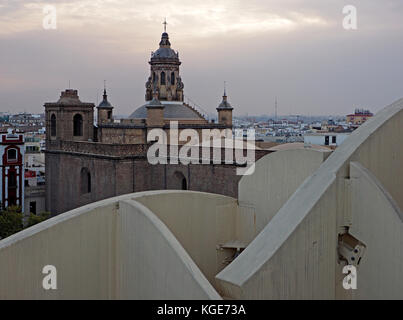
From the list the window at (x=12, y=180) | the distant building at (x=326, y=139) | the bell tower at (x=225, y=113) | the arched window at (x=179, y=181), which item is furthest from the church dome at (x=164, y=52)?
the distant building at (x=326, y=139)

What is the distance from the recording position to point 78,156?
27.5 meters

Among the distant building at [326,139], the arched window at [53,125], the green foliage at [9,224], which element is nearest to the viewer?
the green foliage at [9,224]

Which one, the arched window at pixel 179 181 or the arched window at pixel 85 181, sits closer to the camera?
the arched window at pixel 179 181

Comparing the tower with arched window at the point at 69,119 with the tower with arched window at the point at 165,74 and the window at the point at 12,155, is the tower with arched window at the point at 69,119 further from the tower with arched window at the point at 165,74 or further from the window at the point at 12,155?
the tower with arched window at the point at 165,74

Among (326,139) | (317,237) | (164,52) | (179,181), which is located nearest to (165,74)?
(164,52)

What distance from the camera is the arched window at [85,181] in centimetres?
2731

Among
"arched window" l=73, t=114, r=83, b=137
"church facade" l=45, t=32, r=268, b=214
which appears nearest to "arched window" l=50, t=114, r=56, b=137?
"church facade" l=45, t=32, r=268, b=214

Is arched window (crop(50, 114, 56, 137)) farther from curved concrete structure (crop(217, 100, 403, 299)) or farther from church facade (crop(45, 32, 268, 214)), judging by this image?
curved concrete structure (crop(217, 100, 403, 299))

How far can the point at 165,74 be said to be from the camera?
A: 3391 centimetres

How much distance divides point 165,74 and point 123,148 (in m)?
10.1

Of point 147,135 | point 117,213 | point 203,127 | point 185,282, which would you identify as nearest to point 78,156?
point 147,135

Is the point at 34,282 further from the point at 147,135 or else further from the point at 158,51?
the point at 158,51

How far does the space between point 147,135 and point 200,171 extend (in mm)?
6288
